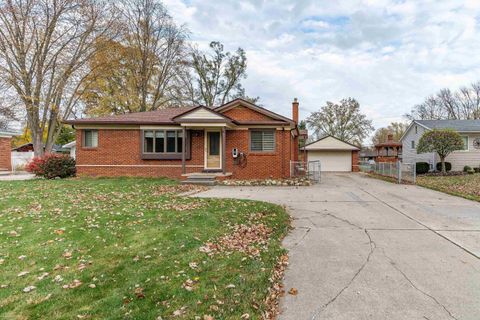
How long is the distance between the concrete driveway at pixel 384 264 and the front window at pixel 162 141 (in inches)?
396

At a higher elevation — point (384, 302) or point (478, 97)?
point (478, 97)

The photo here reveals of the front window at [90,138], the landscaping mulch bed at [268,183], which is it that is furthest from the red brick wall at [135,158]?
the landscaping mulch bed at [268,183]

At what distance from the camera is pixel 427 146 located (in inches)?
751

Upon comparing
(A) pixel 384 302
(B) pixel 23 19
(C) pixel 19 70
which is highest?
(B) pixel 23 19

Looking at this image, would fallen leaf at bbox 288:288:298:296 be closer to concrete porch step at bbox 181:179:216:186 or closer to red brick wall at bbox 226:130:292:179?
concrete porch step at bbox 181:179:216:186

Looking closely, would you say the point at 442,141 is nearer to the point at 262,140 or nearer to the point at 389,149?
the point at 262,140

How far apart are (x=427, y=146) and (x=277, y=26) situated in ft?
45.2

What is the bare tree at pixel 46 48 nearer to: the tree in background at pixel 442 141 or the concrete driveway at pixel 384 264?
the concrete driveway at pixel 384 264

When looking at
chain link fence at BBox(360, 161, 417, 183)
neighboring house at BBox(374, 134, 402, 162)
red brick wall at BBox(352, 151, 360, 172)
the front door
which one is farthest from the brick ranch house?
neighboring house at BBox(374, 134, 402, 162)

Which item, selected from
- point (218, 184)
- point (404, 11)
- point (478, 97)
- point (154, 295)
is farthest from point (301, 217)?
point (478, 97)

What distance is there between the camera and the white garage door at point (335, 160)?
26.8 m

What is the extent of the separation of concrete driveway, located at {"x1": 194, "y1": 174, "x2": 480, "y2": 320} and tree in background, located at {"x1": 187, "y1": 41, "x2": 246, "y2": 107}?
90.2ft

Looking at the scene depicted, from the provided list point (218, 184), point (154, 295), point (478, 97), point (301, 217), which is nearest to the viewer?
point (154, 295)

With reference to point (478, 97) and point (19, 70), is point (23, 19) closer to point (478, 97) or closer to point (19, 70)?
Answer: point (19, 70)
